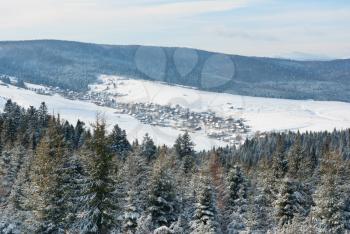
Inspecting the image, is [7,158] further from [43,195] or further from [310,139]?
[310,139]

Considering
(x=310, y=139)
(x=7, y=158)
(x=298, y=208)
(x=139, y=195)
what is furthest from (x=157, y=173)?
(x=310, y=139)

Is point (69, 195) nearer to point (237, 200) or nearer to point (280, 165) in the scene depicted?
point (237, 200)

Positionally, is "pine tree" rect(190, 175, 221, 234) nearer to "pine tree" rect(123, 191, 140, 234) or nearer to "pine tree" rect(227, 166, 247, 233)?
"pine tree" rect(123, 191, 140, 234)

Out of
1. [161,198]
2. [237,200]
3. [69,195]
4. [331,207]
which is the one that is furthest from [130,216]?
[331,207]

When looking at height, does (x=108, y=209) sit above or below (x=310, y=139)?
above

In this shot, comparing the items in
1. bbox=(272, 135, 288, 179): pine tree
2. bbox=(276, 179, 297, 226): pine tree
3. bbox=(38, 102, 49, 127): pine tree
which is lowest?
bbox=(38, 102, 49, 127): pine tree

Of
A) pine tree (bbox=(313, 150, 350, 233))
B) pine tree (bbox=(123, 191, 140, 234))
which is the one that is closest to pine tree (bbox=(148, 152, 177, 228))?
pine tree (bbox=(123, 191, 140, 234))

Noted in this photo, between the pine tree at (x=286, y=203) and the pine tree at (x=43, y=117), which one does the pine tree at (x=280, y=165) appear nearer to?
the pine tree at (x=286, y=203)

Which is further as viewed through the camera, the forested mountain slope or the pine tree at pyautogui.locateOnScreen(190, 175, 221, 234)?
the pine tree at pyautogui.locateOnScreen(190, 175, 221, 234)
